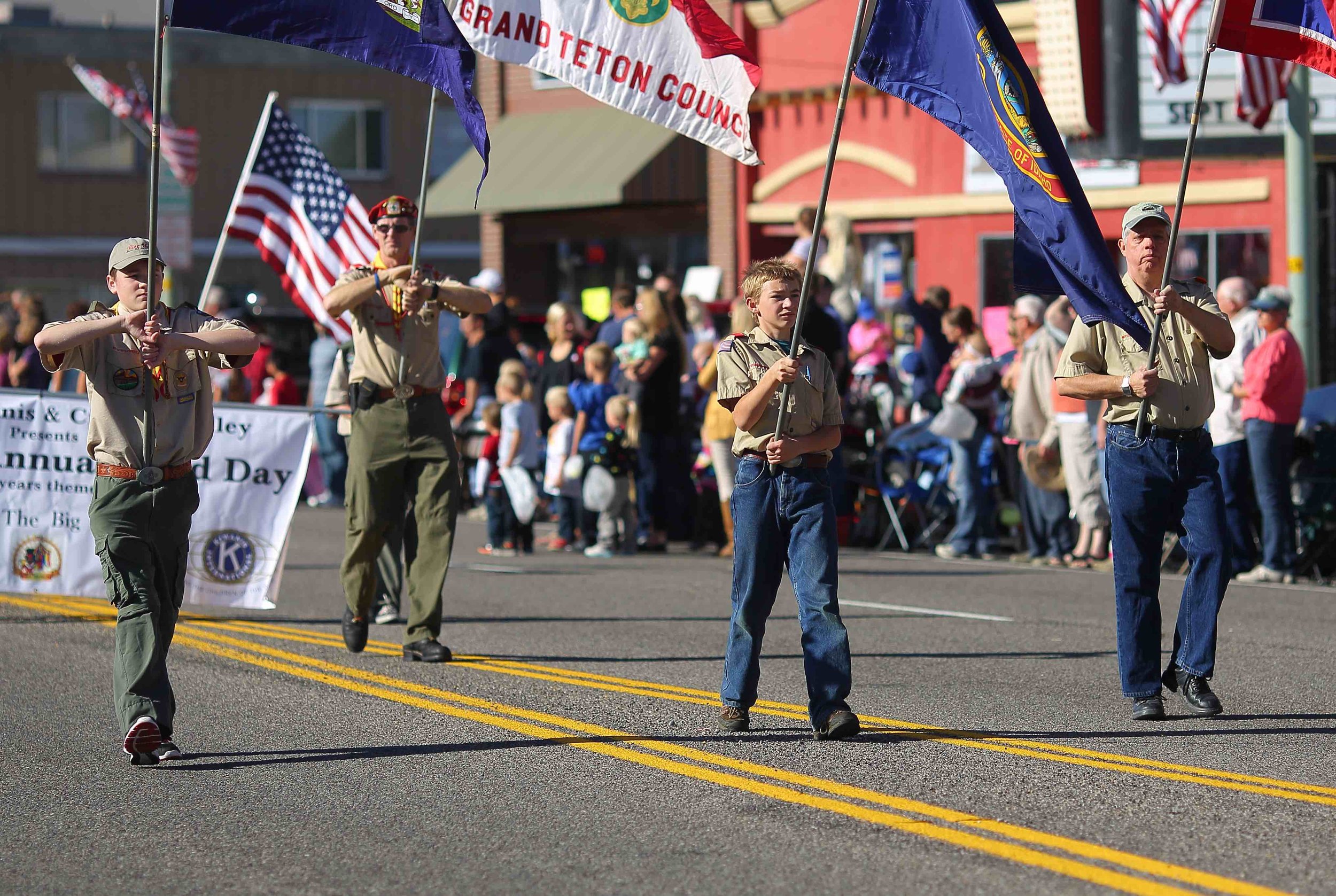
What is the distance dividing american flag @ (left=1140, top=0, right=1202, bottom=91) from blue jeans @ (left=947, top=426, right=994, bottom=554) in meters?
5.27

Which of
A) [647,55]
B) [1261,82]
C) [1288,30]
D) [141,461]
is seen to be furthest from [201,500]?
[1261,82]

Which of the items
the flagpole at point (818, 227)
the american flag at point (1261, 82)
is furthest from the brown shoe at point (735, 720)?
the american flag at point (1261, 82)

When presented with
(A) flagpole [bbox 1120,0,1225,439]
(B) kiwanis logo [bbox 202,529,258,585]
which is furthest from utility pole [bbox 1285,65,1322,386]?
(B) kiwanis logo [bbox 202,529,258,585]

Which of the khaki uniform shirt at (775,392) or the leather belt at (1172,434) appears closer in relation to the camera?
the khaki uniform shirt at (775,392)

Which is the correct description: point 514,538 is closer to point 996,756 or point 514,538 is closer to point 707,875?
point 996,756

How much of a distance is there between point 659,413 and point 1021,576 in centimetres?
344

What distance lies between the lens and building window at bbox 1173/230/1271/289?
21.3m

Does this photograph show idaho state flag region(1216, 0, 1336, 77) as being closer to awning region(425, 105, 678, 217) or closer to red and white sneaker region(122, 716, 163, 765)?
red and white sneaker region(122, 716, 163, 765)

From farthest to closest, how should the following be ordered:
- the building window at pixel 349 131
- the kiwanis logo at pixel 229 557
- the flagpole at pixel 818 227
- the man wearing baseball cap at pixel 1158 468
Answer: the building window at pixel 349 131
the kiwanis logo at pixel 229 557
the man wearing baseball cap at pixel 1158 468
the flagpole at pixel 818 227

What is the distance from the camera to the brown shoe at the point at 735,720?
7707 millimetres

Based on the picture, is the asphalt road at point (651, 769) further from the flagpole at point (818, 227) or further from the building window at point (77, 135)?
the building window at point (77, 135)

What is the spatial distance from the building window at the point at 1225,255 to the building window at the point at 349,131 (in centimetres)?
2782

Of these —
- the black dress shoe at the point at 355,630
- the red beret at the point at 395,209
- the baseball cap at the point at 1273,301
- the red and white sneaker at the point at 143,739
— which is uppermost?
the red beret at the point at 395,209

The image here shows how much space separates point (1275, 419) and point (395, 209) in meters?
6.92
